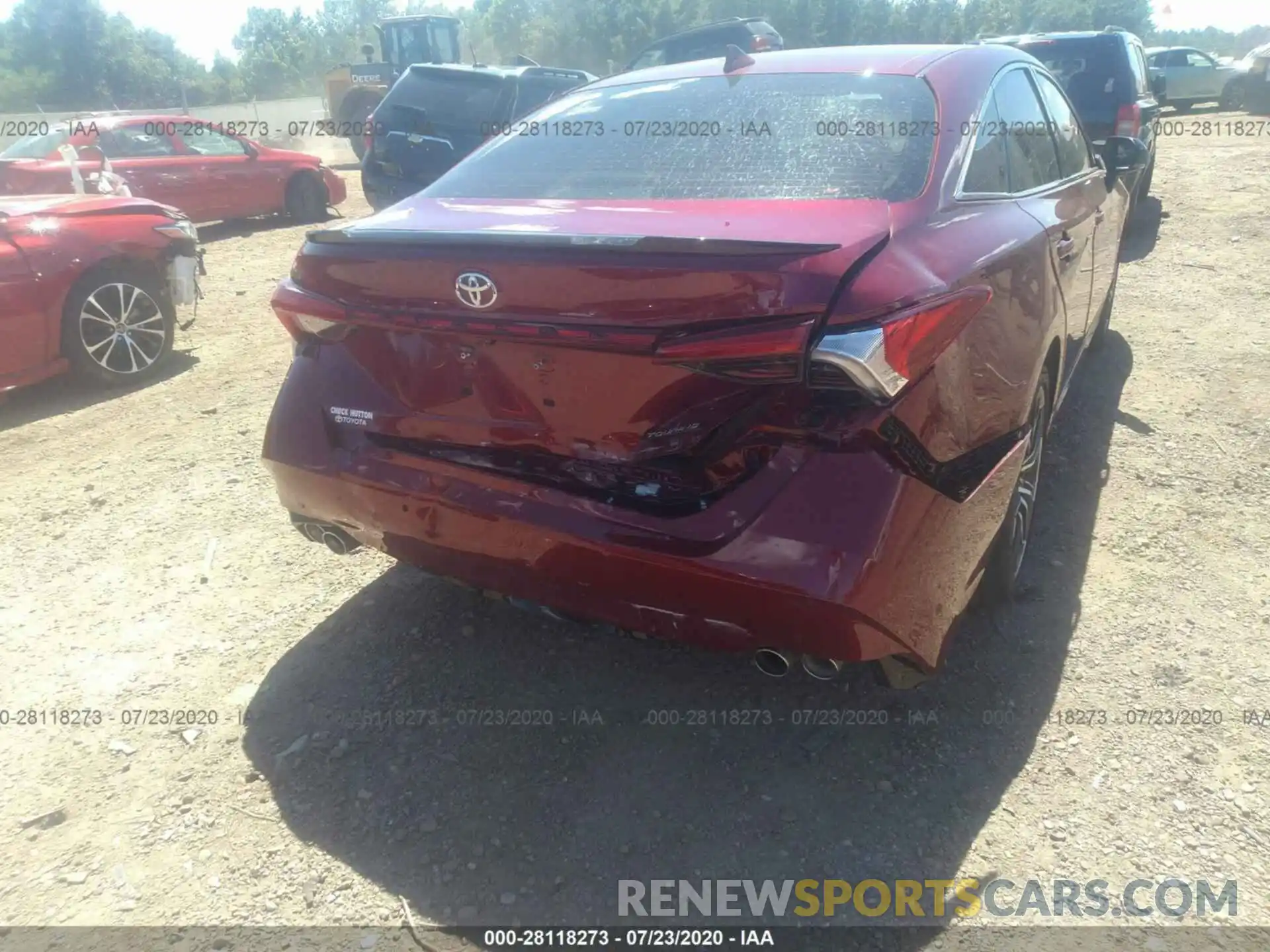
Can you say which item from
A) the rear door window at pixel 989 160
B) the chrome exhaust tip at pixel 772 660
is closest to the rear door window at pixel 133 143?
the rear door window at pixel 989 160

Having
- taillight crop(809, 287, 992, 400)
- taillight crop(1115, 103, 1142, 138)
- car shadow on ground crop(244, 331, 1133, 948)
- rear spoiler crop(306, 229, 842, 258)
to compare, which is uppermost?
taillight crop(1115, 103, 1142, 138)

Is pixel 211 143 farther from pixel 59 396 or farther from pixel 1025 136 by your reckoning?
pixel 1025 136

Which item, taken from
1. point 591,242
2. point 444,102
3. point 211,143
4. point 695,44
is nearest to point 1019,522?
point 591,242

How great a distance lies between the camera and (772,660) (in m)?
→ 2.17

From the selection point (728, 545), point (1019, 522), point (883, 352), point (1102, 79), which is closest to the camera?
point (883, 352)

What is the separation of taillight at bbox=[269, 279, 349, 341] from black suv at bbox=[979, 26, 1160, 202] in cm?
742

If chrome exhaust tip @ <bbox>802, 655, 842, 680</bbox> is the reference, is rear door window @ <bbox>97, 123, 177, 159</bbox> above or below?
above

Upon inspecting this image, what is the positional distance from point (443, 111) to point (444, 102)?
0.34 feet

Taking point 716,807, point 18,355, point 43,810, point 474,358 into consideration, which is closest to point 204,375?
point 18,355

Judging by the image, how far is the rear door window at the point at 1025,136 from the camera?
3010 millimetres

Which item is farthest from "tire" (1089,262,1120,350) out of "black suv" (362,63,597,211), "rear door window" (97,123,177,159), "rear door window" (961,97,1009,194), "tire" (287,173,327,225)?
"rear door window" (97,123,177,159)

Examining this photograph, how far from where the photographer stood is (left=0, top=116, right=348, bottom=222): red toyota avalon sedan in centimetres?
954

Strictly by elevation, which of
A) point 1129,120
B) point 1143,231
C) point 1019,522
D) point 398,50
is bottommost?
point 1019,522

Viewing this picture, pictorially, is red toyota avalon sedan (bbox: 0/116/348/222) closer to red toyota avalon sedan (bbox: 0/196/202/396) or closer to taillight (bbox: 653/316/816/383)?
red toyota avalon sedan (bbox: 0/196/202/396)
